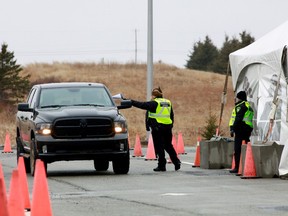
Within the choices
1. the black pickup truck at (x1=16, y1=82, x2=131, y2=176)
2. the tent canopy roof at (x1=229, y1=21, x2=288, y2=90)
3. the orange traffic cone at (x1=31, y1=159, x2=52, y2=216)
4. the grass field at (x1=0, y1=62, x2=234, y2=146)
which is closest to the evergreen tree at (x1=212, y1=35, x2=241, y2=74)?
the grass field at (x1=0, y1=62, x2=234, y2=146)

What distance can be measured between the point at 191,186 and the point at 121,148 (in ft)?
10.5

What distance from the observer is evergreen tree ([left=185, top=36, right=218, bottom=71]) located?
140 meters

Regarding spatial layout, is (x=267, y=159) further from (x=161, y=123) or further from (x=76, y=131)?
(x=76, y=131)

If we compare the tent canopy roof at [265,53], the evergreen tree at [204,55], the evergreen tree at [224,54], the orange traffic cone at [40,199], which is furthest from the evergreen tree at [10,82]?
the orange traffic cone at [40,199]

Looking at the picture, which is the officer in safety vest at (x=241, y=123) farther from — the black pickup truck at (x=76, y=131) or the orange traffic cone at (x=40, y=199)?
the orange traffic cone at (x=40, y=199)

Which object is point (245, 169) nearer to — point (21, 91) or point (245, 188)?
point (245, 188)

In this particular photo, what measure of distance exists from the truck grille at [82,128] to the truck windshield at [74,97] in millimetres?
1044

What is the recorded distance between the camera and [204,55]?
142 m

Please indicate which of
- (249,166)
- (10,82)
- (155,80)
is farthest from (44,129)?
(155,80)

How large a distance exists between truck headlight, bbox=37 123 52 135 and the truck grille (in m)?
0.10

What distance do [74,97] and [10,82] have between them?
213 ft

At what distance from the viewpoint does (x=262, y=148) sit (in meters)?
19.4

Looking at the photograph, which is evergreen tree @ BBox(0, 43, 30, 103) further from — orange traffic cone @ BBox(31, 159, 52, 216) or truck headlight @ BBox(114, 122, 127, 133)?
orange traffic cone @ BBox(31, 159, 52, 216)

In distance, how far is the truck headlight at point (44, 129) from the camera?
19.9m
